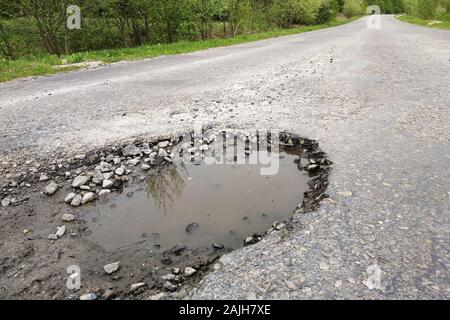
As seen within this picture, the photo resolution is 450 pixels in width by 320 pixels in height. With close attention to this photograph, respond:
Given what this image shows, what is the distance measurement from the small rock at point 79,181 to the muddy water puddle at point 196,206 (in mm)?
493

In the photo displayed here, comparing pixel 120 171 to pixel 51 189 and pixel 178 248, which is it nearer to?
pixel 51 189

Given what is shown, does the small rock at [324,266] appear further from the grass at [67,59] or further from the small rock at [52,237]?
the grass at [67,59]

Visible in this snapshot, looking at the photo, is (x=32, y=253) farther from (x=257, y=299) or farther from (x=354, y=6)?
(x=354, y=6)

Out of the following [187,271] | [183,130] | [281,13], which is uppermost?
[281,13]

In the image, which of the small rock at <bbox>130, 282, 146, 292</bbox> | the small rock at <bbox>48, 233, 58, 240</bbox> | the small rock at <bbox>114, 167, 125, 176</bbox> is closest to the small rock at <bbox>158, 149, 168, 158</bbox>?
the small rock at <bbox>114, 167, 125, 176</bbox>

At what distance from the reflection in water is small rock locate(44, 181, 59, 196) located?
45.2 inches

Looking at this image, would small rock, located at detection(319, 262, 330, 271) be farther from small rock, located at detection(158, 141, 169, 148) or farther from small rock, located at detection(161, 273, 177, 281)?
small rock, located at detection(158, 141, 169, 148)

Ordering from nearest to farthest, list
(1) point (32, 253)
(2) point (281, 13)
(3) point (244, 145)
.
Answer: (1) point (32, 253), (3) point (244, 145), (2) point (281, 13)

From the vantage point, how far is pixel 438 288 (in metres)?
2.39

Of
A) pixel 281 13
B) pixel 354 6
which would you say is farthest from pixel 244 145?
pixel 354 6

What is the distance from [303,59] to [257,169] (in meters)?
9.54

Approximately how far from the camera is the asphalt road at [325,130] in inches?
102

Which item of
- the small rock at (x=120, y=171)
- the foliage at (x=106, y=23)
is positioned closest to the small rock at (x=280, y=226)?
the small rock at (x=120, y=171)
